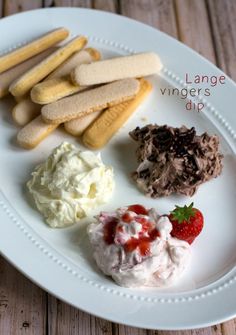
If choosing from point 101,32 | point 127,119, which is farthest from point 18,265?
point 101,32

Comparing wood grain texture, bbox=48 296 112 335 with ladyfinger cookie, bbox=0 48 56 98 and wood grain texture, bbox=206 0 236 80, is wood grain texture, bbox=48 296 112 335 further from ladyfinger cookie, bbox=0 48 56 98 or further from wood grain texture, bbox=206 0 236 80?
wood grain texture, bbox=206 0 236 80

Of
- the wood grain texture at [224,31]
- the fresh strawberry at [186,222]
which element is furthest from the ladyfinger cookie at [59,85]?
the wood grain texture at [224,31]

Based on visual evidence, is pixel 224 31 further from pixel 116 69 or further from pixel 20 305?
pixel 20 305

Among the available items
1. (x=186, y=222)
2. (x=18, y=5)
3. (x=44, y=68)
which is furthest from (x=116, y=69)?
(x=18, y=5)

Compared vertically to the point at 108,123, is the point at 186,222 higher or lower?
lower

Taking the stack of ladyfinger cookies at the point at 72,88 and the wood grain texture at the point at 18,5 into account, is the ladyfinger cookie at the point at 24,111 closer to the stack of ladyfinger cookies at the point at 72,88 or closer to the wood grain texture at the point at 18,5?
the stack of ladyfinger cookies at the point at 72,88
